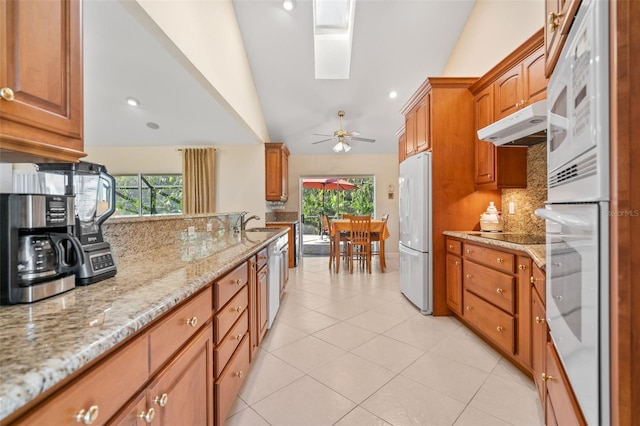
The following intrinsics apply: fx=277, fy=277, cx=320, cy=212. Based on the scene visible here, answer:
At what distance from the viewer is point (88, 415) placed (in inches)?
21.5

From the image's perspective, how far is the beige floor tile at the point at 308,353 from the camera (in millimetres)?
2035

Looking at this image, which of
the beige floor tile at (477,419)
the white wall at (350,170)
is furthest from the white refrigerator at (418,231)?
the white wall at (350,170)

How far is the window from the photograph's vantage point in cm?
562

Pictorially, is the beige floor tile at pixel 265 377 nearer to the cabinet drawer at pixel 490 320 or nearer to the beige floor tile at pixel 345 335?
the beige floor tile at pixel 345 335

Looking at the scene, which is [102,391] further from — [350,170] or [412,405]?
[350,170]

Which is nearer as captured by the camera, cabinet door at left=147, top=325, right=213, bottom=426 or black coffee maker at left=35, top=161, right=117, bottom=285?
cabinet door at left=147, top=325, right=213, bottom=426

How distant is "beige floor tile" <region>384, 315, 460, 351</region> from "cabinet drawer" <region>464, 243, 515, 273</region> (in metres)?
0.72

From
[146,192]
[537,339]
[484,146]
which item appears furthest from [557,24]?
[146,192]

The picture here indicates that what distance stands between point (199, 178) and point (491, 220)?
4438mm

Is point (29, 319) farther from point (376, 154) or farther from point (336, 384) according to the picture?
point (376, 154)

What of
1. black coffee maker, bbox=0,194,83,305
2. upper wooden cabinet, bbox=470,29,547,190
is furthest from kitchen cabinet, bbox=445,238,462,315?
black coffee maker, bbox=0,194,83,305

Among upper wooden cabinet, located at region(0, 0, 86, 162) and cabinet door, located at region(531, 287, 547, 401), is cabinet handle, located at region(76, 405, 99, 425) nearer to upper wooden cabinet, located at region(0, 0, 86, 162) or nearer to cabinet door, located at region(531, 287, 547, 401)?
upper wooden cabinet, located at region(0, 0, 86, 162)

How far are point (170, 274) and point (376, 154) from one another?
5968mm

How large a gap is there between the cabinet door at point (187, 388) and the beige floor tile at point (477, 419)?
129 cm
